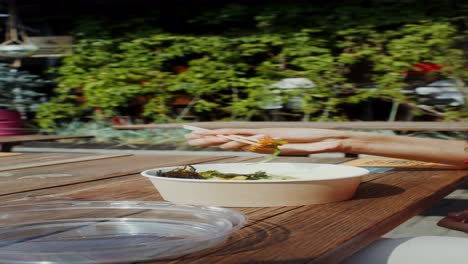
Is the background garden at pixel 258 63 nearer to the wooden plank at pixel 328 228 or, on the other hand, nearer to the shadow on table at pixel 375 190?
the shadow on table at pixel 375 190

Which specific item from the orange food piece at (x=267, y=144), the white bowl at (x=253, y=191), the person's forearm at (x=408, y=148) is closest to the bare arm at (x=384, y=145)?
the person's forearm at (x=408, y=148)

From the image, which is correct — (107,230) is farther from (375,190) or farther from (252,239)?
(375,190)

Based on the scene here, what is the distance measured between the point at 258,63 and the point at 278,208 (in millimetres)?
6472

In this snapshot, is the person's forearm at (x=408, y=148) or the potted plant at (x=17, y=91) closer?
the person's forearm at (x=408, y=148)

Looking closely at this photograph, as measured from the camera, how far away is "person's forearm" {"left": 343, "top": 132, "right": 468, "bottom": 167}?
2352 millimetres

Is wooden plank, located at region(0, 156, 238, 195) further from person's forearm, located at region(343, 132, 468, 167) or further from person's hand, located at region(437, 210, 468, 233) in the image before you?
person's hand, located at region(437, 210, 468, 233)

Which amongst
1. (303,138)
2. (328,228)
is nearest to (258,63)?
(303,138)

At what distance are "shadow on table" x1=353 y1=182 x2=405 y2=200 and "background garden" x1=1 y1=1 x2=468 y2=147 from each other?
4804 millimetres

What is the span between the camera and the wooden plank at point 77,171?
6.80 feet

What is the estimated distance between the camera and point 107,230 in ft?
4.41

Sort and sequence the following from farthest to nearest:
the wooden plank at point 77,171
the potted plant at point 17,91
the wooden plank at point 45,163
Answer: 1. the potted plant at point 17,91
2. the wooden plank at point 45,163
3. the wooden plank at point 77,171

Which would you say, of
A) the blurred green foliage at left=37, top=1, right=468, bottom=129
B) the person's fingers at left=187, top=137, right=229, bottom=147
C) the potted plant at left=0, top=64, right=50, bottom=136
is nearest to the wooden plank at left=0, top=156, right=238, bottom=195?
the person's fingers at left=187, top=137, right=229, bottom=147

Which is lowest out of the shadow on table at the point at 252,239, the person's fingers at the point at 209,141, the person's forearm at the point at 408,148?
the person's forearm at the point at 408,148

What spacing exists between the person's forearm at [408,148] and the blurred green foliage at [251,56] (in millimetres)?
4493
